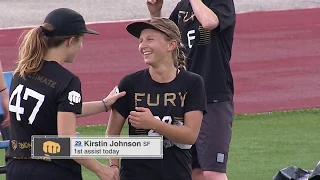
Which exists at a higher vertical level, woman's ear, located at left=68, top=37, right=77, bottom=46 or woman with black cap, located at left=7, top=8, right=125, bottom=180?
woman's ear, located at left=68, top=37, right=77, bottom=46

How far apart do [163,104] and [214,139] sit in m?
1.27

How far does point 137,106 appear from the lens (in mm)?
5055

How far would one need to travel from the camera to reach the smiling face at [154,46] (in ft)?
16.7

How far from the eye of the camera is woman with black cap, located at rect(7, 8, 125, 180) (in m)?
4.68

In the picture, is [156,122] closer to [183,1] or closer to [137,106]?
[137,106]

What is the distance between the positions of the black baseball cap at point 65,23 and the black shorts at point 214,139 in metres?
1.61

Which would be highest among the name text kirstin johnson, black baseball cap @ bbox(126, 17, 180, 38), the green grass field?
black baseball cap @ bbox(126, 17, 180, 38)

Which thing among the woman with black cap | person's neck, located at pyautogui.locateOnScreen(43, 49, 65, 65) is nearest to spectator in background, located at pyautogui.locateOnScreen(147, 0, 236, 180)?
the woman with black cap

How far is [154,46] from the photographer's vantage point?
5098mm

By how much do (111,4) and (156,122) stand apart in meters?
17.1

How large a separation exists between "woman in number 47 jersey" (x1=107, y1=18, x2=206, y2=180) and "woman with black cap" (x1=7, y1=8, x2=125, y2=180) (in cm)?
26

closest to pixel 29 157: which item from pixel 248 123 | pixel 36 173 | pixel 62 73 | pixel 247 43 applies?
pixel 36 173

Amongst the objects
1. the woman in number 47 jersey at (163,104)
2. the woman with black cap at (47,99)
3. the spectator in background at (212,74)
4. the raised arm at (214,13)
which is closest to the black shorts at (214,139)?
the spectator in background at (212,74)

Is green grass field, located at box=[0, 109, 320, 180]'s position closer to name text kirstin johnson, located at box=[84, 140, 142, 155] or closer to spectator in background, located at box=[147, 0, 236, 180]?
spectator in background, located at box=[147, 0, 236, 180]
